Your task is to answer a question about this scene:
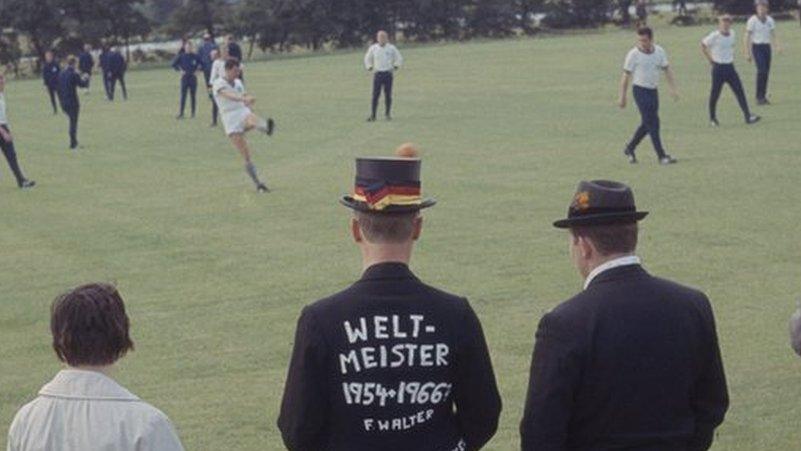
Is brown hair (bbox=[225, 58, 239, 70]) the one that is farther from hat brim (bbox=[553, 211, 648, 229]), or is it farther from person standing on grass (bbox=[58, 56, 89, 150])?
hat brim (bbox=[553, 211, 648, 229])

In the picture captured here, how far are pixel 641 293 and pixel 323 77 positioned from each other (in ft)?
164

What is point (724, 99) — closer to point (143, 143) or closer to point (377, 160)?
point (143, 143)

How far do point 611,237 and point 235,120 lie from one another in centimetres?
1891

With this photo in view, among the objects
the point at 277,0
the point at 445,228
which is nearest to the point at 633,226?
the point at 445,228

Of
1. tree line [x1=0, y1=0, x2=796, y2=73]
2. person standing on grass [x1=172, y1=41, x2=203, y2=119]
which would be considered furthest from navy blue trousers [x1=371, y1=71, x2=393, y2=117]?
tree line [x1=0, y1=0, x2=796, y2=73]

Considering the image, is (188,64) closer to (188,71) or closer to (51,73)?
(188,71)

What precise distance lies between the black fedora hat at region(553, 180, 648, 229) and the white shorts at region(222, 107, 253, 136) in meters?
18.6

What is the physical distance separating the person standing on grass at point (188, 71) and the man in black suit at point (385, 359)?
36.4 metres

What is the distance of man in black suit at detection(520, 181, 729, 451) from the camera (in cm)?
553

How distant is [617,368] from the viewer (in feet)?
18.3

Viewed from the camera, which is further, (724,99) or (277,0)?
(277,0)

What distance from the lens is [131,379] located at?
40.0ft

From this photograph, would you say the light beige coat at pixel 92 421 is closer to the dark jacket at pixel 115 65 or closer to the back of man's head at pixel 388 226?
the back of man's head at pixel 388 226

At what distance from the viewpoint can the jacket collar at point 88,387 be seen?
16.7 ft
